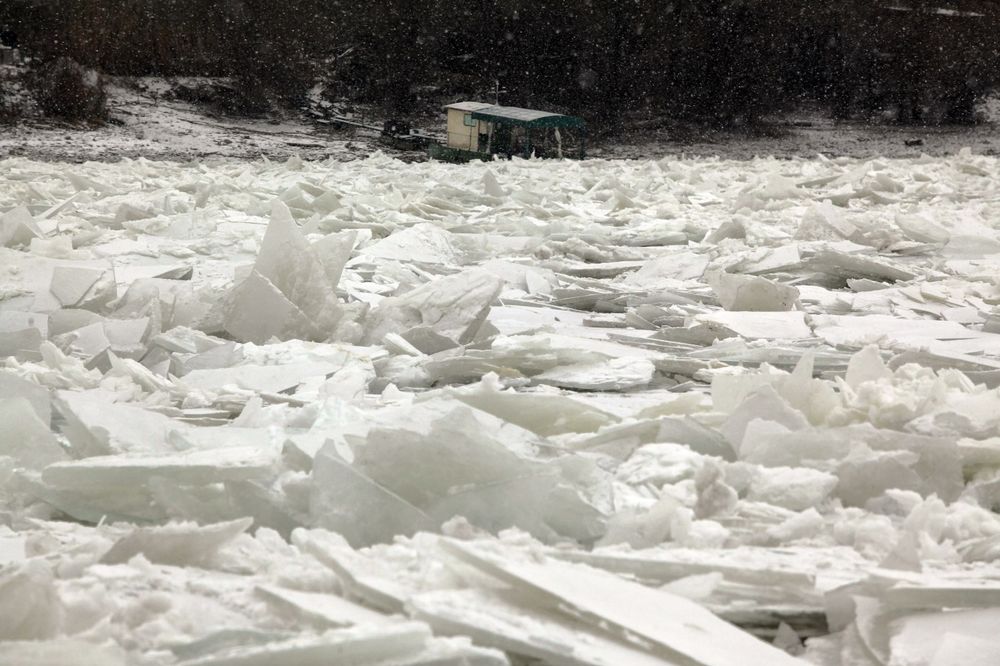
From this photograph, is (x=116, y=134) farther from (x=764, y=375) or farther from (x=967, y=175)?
(x=764, y=375)

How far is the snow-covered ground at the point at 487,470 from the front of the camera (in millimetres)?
840

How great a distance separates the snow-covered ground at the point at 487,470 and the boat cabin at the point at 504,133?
11164 mm

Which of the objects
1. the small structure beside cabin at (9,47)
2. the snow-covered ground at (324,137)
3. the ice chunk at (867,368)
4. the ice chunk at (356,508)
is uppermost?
the small structure beside cabin at (9,47)

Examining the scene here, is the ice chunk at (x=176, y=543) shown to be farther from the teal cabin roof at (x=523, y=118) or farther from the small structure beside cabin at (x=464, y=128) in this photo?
the small structure beside cabin at (x=464, y=128)

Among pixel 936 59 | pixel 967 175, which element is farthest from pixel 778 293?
pixel 936 59

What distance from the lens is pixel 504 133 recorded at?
14.4m

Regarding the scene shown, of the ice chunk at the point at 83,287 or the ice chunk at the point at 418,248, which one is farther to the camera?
the ice chunk at the point at 418,248

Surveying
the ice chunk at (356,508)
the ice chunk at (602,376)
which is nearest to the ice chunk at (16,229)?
the ice chunk at (602,376)

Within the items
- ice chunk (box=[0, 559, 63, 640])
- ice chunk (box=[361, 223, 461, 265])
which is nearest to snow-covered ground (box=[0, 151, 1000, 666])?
ice chunk (box=[0, 559, 63, 640])

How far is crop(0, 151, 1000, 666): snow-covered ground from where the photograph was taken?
0.84 metres

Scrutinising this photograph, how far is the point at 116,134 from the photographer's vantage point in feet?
51.3

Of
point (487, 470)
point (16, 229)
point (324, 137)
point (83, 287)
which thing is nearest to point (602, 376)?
point (487, 470)

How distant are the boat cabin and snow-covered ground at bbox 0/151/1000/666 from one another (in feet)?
36.6

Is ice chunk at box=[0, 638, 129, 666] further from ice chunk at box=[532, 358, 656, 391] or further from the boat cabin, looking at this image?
the boat cabin
